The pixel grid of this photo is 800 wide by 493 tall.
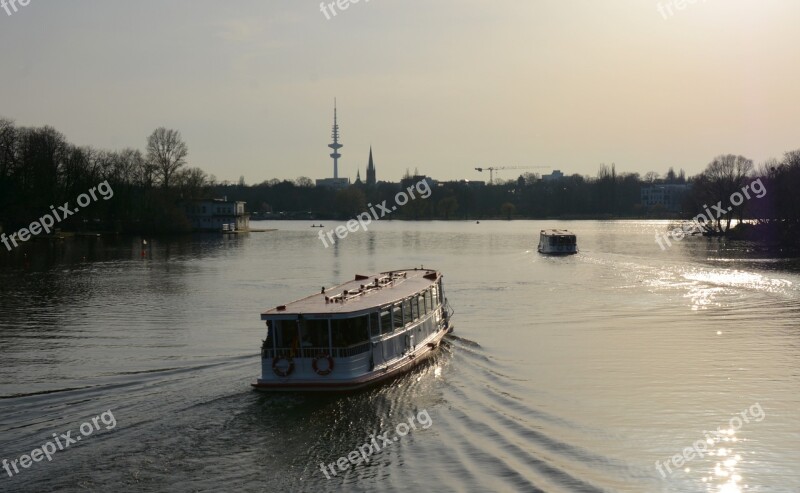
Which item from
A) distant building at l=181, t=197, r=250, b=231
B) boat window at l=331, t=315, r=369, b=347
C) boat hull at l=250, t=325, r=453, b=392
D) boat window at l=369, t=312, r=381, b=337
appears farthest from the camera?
distant building at l=181, t=197, r=250, b=231

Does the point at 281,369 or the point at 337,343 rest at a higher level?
the point at 337,343

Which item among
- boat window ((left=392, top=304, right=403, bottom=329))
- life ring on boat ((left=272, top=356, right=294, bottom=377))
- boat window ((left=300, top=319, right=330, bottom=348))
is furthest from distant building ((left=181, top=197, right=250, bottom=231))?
life ring on boat ((left=272, top=356, right=294, bottom=377))

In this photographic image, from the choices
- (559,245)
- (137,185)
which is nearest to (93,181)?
(137,185)

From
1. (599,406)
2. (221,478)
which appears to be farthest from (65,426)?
(599,406)

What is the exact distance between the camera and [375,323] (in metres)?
31.5

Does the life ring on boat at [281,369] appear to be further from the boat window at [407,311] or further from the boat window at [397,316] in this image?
the boat window at [407,311]

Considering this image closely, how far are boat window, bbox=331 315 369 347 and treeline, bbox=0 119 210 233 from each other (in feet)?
320

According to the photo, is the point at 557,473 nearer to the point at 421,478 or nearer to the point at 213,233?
the point at 421,478

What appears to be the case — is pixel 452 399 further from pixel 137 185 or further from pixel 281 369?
pixel 137 185

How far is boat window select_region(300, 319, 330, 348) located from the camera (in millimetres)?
29578

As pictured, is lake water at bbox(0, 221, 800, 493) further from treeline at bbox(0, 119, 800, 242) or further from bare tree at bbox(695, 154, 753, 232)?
bare tree at bbox(695, 154, 753, 232)

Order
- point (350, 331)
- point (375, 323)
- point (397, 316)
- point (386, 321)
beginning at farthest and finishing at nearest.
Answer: point (397, 316)
point (386, 321)
point (375, 323)
point (350, 331)

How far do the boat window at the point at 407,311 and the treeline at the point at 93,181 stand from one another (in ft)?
309

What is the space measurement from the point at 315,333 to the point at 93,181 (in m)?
126
